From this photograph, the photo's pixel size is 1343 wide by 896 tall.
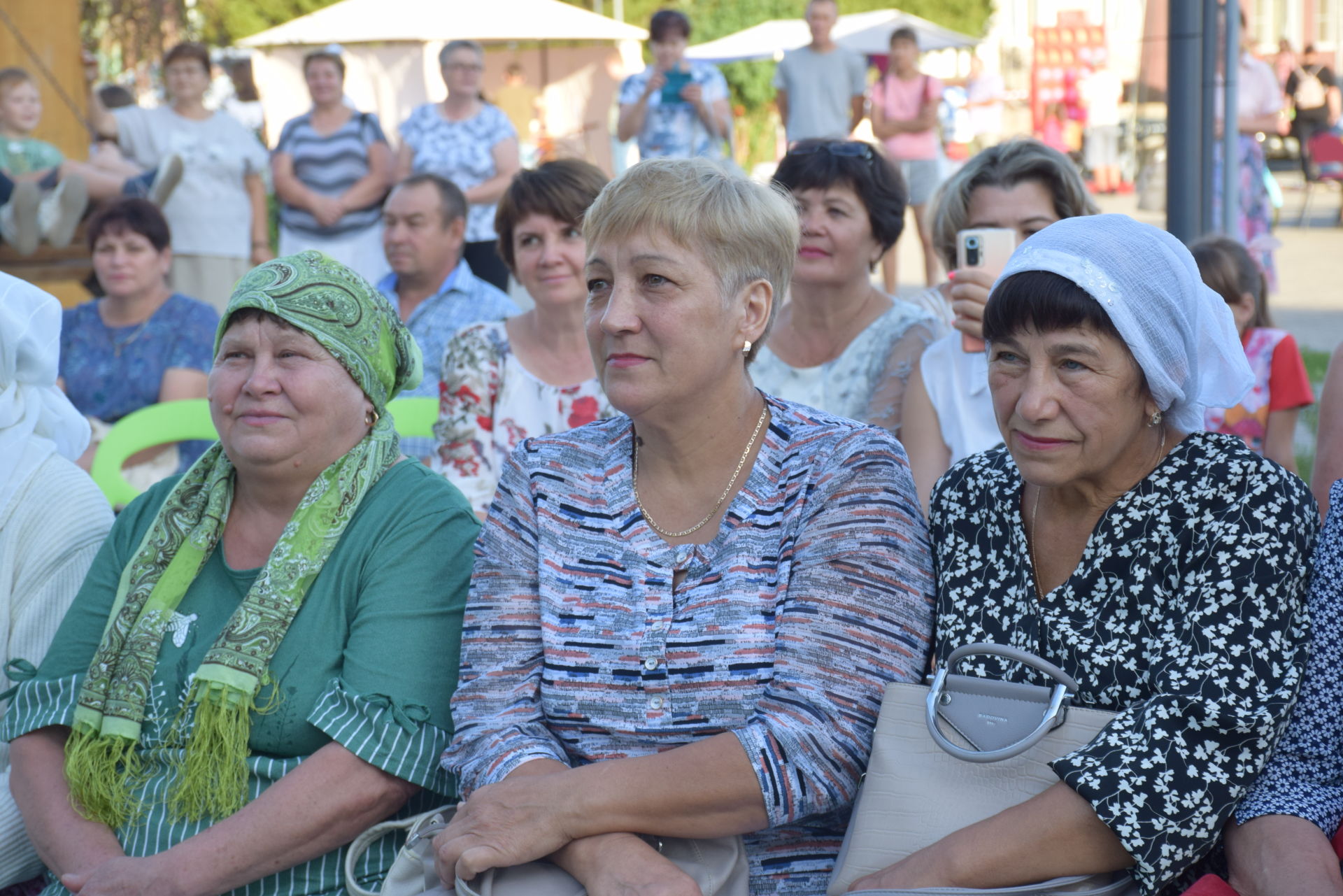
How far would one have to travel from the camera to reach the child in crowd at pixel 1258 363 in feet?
13.7

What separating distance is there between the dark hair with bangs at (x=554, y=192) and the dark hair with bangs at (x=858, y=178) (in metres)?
0.67

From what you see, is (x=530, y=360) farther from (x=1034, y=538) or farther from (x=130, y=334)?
(x=1034, y=538)

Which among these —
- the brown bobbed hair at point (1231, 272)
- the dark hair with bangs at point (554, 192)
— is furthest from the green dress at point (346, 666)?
the brown bobbed hair at point (1231, 272)

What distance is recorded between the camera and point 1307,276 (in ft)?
42.6

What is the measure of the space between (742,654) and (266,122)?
1378cm

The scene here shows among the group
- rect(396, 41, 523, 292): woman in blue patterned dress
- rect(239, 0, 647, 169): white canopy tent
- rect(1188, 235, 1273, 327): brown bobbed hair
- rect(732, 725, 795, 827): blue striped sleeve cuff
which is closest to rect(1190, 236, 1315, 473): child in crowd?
rect(1188, 235, 1273, 327): brown bobbed hair

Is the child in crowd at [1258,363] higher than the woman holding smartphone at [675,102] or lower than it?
lower

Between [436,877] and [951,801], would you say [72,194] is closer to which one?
[436,877]

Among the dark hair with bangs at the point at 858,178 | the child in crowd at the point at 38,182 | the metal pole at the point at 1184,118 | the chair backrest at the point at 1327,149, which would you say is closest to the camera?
the dark hair with bangs at the point at 858,178

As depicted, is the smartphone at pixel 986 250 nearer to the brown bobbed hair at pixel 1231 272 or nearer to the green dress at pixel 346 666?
the brown bobbed hair at pixel 1231 272

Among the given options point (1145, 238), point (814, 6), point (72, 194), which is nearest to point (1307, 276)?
point (814, 6)

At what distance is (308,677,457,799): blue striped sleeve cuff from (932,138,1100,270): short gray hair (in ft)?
7.12

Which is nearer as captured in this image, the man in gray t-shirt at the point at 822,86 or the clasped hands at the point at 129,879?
the clasped hands at the point at 129,879

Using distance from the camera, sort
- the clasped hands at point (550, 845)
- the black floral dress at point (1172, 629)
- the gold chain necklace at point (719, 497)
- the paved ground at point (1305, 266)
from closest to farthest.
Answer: the black floral dress at point (1172, 629) → the clasped hands at point (550, 845) → the gold chain necklace at point (719, 497) → the paved ground at point (1305, 266)
